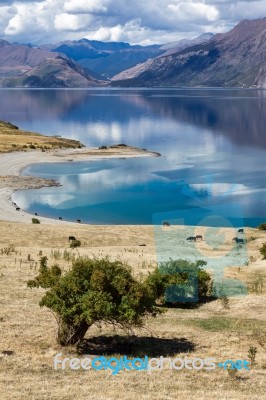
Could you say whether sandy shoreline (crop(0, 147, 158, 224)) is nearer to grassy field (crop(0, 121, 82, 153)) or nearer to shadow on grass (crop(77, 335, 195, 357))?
grassy field (crop(0, 121, 82, 153))

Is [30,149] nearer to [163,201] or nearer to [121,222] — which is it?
[163,201]

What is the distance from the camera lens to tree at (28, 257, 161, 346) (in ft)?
65.2

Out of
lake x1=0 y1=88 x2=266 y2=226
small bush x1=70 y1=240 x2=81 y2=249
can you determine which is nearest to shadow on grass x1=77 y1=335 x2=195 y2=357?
small bush x1=70 y1=240 x2=81 y2=249

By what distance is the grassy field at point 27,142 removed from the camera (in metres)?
140

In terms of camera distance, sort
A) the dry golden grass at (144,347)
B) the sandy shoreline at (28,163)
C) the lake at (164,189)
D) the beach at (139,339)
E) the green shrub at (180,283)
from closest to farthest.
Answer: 1. the dry golden grass at (144,347)
2. the beach at (139,339)
3. the green shrub at (180,283)
4. the sandy shoreline at (28,163)
5. the lake at (164,189)

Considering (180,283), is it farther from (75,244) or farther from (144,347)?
(75,244)

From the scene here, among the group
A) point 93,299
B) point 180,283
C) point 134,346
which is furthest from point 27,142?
point 93,299

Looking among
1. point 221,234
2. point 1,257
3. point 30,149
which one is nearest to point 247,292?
point 1,257

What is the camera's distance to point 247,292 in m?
31.1

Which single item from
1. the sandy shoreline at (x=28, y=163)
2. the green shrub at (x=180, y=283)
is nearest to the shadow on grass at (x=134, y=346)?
the green shrub at (x=180, y=283)

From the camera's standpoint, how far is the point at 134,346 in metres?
22.2

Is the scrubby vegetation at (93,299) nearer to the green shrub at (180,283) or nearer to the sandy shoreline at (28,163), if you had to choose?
the green shrub at (180,283)

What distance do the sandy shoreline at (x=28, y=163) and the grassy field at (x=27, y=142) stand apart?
5025 mm

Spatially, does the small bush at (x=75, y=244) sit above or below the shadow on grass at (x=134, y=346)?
below
